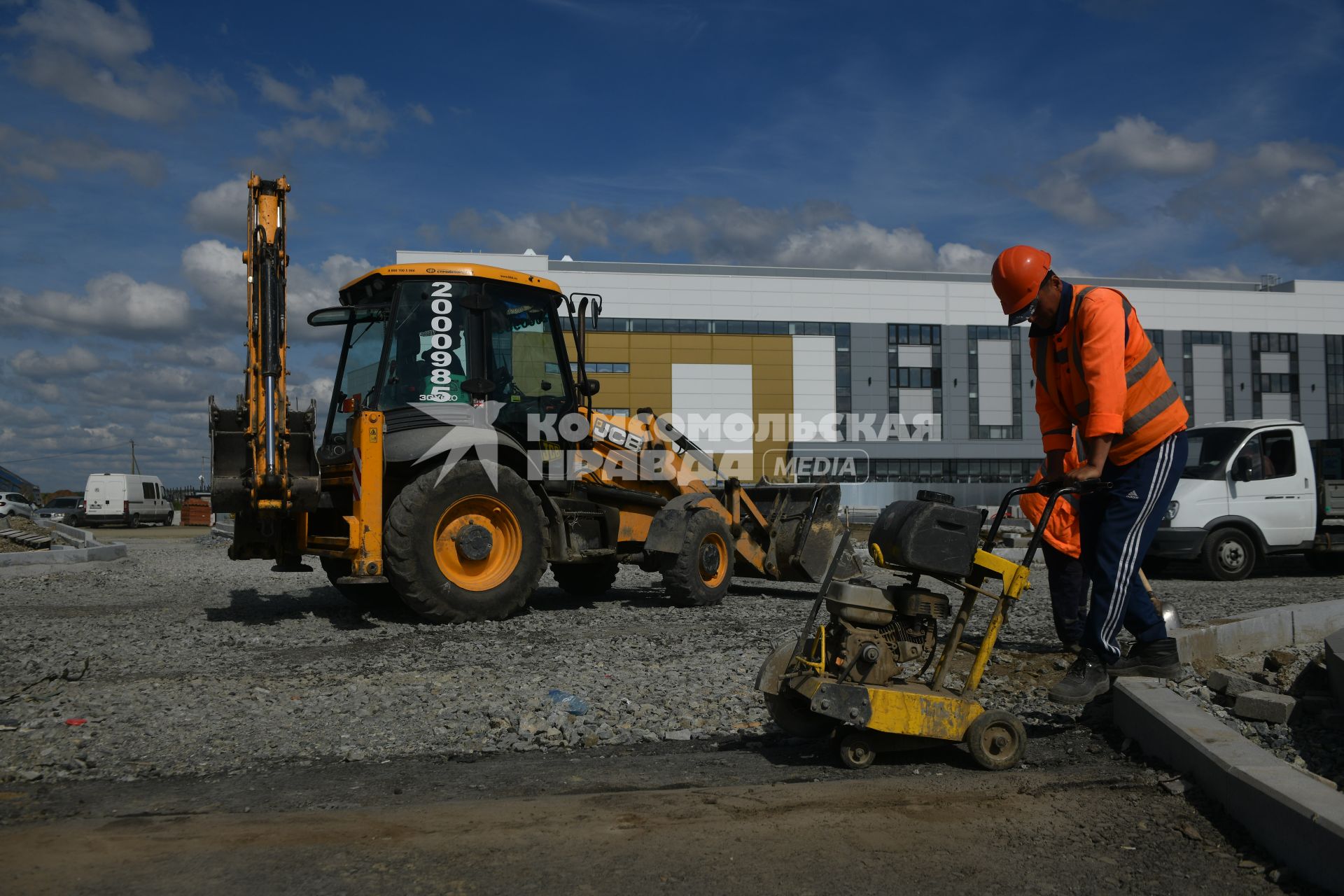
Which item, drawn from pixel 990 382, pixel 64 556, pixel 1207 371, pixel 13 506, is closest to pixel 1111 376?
pixel 64 556

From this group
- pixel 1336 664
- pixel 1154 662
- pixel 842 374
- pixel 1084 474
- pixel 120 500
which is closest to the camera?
pixel 1084 474

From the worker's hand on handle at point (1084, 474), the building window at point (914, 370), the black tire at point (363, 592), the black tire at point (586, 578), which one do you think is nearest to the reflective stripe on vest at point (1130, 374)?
the worker's hand on handle at point (1084, 474)

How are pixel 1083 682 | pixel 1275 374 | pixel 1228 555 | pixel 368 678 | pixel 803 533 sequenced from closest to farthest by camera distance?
1. pixel 1083 682
2. pixel 368 678
3. pixel 803 533
4. pixel 1228 555
5. pixel 1275 374

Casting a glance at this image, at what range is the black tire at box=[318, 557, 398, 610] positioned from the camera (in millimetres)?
9281

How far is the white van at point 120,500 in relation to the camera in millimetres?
35719

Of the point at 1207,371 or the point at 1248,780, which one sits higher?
the point at 1207,371

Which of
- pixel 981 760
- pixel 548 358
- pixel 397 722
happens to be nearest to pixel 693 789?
pixel 981 760

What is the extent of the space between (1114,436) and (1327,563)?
A: 12.3 metres

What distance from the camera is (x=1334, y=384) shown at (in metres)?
56.5

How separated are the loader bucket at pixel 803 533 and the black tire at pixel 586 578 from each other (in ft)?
5.56

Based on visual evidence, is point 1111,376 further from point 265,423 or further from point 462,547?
point 265,423

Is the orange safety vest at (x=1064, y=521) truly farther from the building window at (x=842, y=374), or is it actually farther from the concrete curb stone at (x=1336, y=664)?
the building window at (x=842, y=374)

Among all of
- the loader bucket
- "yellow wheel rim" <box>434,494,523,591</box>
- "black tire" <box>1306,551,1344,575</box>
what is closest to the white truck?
"black tire" <box>1306,551,1344,575</box>

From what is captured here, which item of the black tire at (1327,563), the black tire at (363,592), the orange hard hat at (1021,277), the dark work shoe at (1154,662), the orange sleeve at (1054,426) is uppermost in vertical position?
the orange hard hat at (1021,277)
